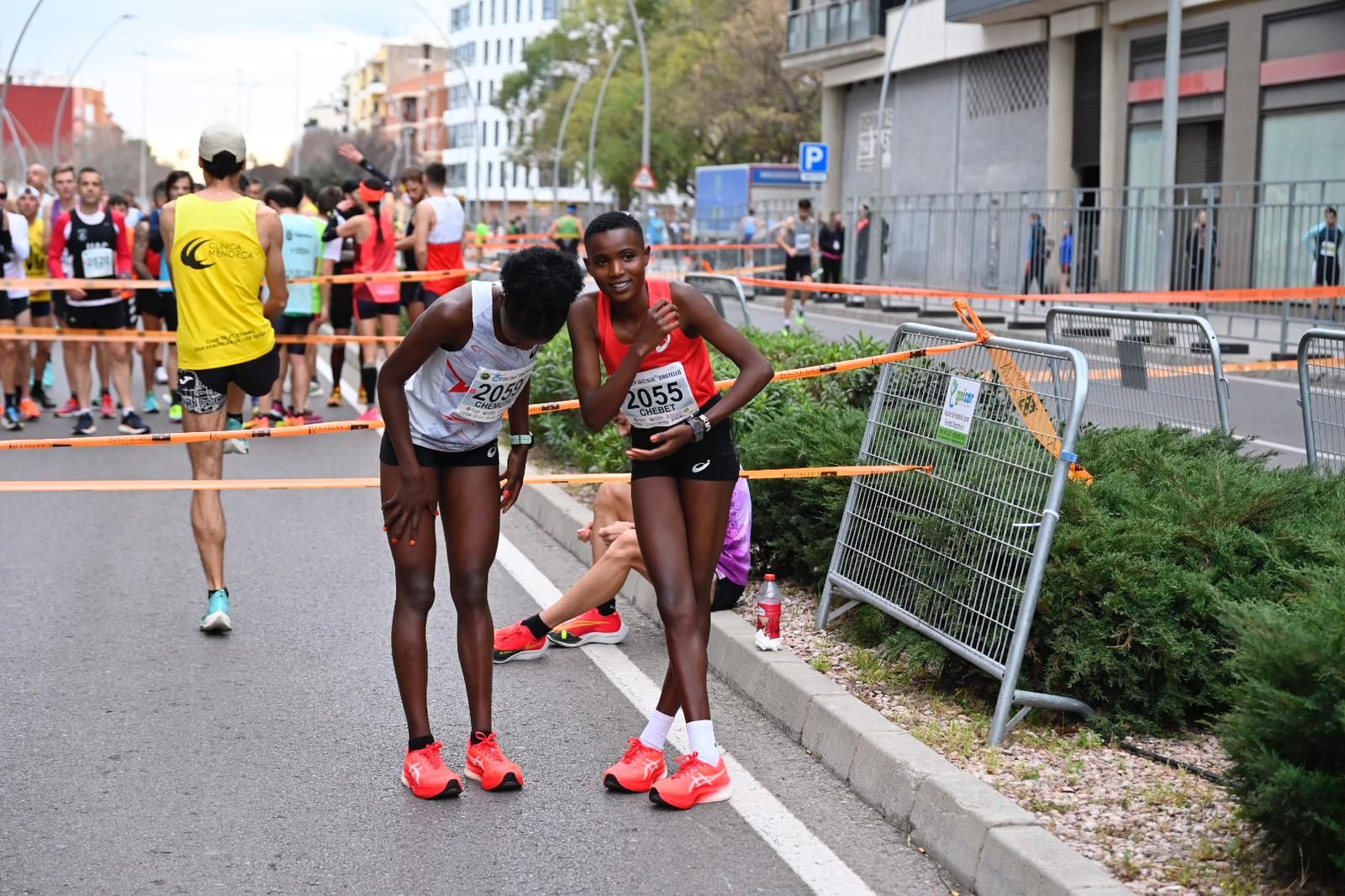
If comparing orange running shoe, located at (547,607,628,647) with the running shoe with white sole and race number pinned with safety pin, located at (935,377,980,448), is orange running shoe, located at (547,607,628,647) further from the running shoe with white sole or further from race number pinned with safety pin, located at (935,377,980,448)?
race number pinned with safety pin, located at (935,377,980,448)

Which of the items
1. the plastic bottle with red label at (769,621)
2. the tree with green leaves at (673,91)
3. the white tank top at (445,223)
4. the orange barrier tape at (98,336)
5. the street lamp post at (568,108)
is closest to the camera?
the plastic bottle with red label at (769,621)

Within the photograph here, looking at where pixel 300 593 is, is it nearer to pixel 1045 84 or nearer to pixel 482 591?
pixel 482 591

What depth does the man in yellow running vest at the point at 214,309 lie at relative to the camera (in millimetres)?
7191

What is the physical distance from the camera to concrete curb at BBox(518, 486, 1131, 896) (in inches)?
161

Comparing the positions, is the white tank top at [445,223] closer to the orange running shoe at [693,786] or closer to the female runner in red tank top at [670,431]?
the female runner in red tank top at [670,431]

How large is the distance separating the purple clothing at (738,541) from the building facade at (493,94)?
417 ft

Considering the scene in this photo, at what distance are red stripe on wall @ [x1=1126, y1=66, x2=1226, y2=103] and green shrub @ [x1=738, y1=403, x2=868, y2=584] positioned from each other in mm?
23283

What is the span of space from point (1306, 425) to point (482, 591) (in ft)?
12.7

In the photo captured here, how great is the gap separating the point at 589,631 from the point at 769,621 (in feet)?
3.37

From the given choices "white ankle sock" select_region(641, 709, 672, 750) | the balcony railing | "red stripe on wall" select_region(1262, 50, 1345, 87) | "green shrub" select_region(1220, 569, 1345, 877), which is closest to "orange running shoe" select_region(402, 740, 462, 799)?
"white ankle sock" select_region(641, 709, 672, 750)

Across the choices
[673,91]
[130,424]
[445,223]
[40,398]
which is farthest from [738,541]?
[673,91]

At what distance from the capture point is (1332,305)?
61.2 ft

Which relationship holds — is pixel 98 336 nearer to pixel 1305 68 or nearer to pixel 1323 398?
pixel 1323 398

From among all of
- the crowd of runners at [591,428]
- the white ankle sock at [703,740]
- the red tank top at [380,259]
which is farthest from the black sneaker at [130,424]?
the white ankle sock at [703,740]
